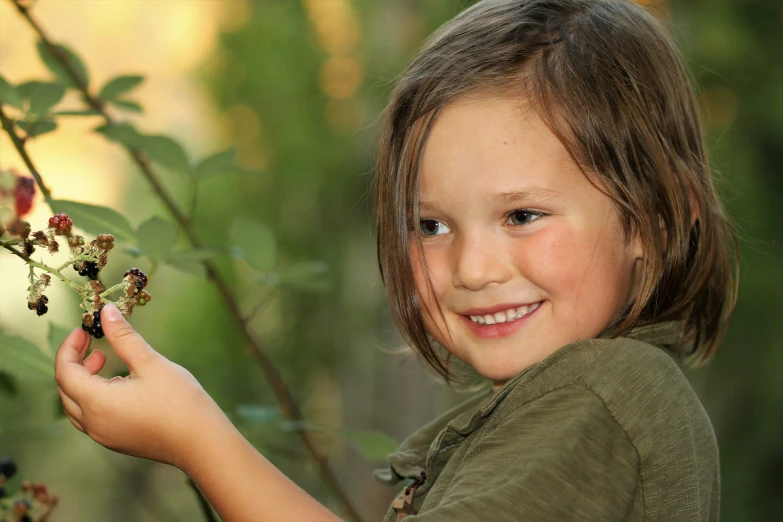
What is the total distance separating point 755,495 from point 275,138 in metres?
2.20

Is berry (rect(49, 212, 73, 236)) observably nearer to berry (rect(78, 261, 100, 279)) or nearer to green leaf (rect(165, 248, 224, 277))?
berry (rect(78, 261, 100, 279))

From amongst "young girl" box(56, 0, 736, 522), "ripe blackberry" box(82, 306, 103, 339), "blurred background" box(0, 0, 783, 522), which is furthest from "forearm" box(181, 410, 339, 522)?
"blurred background" box(0, 0, 783, 522)

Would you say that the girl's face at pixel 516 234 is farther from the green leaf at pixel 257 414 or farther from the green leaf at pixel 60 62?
the green leaf at pixel 60 62

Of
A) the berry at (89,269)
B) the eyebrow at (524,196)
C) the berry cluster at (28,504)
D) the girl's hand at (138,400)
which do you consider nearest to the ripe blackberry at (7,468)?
the berry cluster at (28,504)

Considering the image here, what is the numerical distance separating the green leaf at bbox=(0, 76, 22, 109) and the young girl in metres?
0.23

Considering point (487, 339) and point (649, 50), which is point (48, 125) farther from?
point (649, 50)

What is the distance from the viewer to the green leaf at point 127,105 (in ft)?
2.98

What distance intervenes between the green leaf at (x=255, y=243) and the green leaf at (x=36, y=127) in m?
0.27

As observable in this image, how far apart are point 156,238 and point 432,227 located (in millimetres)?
248

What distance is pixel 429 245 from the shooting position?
2.63 feet

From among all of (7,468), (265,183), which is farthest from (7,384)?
(265,183)

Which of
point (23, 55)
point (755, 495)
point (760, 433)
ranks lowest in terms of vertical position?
point (755, 495)

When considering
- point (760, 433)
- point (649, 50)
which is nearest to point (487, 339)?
point (649, 50)

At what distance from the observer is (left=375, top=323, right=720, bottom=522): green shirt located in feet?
1.95
